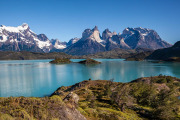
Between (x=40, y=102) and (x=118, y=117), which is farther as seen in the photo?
(x=118, y=117)

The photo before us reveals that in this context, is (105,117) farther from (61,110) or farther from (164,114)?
(164,114)

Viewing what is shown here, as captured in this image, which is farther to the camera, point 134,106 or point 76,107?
point 134,106

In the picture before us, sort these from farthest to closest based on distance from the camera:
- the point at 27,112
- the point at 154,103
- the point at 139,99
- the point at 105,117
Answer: the point at 139,99 → the point at 154,103 → the point at 105,117 → the point at 27,112

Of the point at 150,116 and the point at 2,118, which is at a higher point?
the point at 2,118

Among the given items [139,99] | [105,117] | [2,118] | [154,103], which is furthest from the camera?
[139,99]

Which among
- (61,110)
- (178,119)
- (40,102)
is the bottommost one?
(178,119)

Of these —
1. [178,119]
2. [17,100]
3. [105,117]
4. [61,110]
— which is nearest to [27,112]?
[17,100]

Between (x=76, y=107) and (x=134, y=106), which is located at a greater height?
(x=76, y=107)

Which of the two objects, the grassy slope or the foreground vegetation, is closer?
the foreground vegetation

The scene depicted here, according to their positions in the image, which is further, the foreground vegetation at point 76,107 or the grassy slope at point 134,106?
the grassy slope at point 134,106
